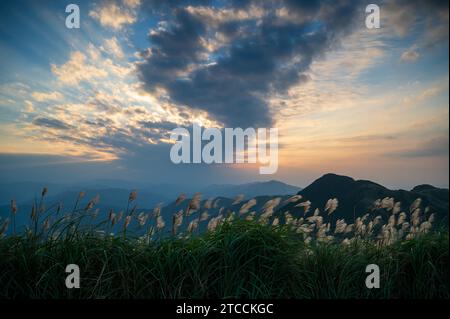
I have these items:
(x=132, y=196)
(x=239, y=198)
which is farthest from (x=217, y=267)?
(x=132, y=196)

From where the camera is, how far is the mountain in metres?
17.0

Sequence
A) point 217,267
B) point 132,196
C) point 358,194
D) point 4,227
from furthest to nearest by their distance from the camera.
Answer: point 358,194 → point 132,196 → point 4,227 → point 217,267

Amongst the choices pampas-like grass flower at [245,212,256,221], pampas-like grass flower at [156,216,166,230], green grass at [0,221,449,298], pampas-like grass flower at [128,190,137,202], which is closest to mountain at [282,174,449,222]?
green grass at [0,221,449,298]

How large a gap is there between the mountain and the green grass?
36.3 ft

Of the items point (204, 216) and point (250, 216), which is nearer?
point (250, 216)

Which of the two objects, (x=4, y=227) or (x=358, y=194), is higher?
(x=4, y=227)

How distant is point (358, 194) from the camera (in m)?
22.5

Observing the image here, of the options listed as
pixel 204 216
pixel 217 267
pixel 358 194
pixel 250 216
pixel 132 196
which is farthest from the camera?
pixel 358 194

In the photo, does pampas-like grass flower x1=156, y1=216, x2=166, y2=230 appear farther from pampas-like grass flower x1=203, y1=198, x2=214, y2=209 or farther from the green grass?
pampas-like grass flower x1=203, y1=198, x2=214, y2=209

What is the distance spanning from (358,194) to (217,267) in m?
21.7

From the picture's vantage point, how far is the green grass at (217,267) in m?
3.60

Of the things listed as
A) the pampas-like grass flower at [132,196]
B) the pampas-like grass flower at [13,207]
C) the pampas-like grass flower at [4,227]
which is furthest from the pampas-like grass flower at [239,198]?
the pampas-like grass flower at [4,227]

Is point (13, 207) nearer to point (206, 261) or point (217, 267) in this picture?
point (206, 261)

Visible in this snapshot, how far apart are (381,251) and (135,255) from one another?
11.7ft
